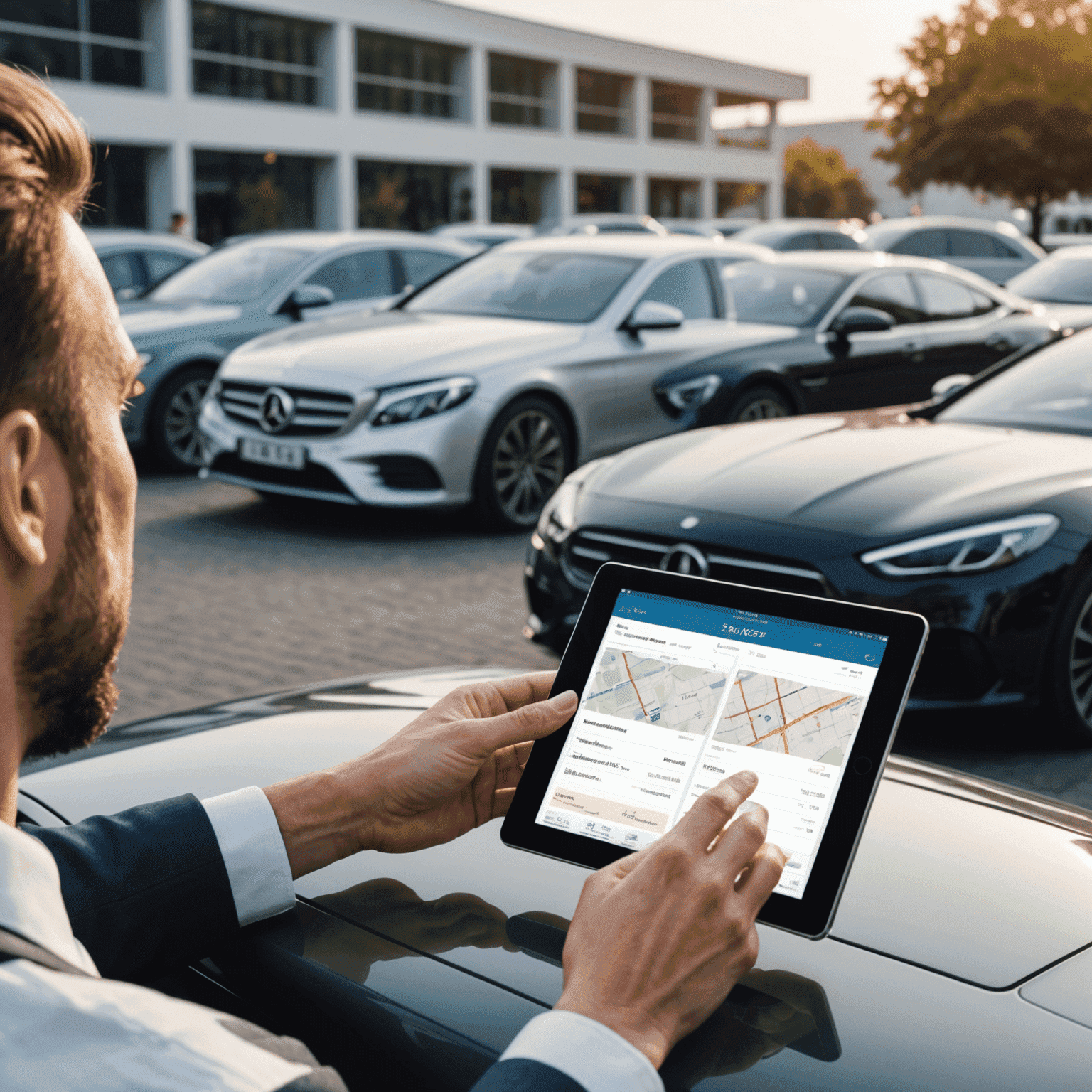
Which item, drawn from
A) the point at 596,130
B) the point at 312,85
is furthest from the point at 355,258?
the point at 596,130

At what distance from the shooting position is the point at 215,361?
32.2 feet

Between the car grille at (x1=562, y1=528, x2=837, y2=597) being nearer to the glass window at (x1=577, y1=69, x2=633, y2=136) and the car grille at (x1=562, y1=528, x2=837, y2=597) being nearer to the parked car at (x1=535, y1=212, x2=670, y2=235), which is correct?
the parked car at (x1=535, y1=212, x2=670, y2=235)

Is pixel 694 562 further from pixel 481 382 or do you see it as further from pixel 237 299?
pixel 237 299

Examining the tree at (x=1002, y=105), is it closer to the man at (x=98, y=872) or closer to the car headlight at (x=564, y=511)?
the car headlight at (x=564, y=511)

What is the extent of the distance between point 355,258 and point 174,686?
619 cm

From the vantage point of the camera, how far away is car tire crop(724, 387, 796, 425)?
8.80 metres

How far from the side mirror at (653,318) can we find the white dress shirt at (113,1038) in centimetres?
748

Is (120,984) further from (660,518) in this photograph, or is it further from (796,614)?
(660,518)

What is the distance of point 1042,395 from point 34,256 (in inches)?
196

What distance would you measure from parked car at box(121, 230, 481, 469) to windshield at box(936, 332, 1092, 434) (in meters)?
5.55

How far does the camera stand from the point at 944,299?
33.1 ft

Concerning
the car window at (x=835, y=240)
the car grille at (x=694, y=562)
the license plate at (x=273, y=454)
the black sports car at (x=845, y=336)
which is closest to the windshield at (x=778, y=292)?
the black sports car at (x=845, y=336)

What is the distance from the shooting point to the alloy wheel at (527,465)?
7906 millimetres

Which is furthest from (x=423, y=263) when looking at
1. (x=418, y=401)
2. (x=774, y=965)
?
(x=774, y=965)
